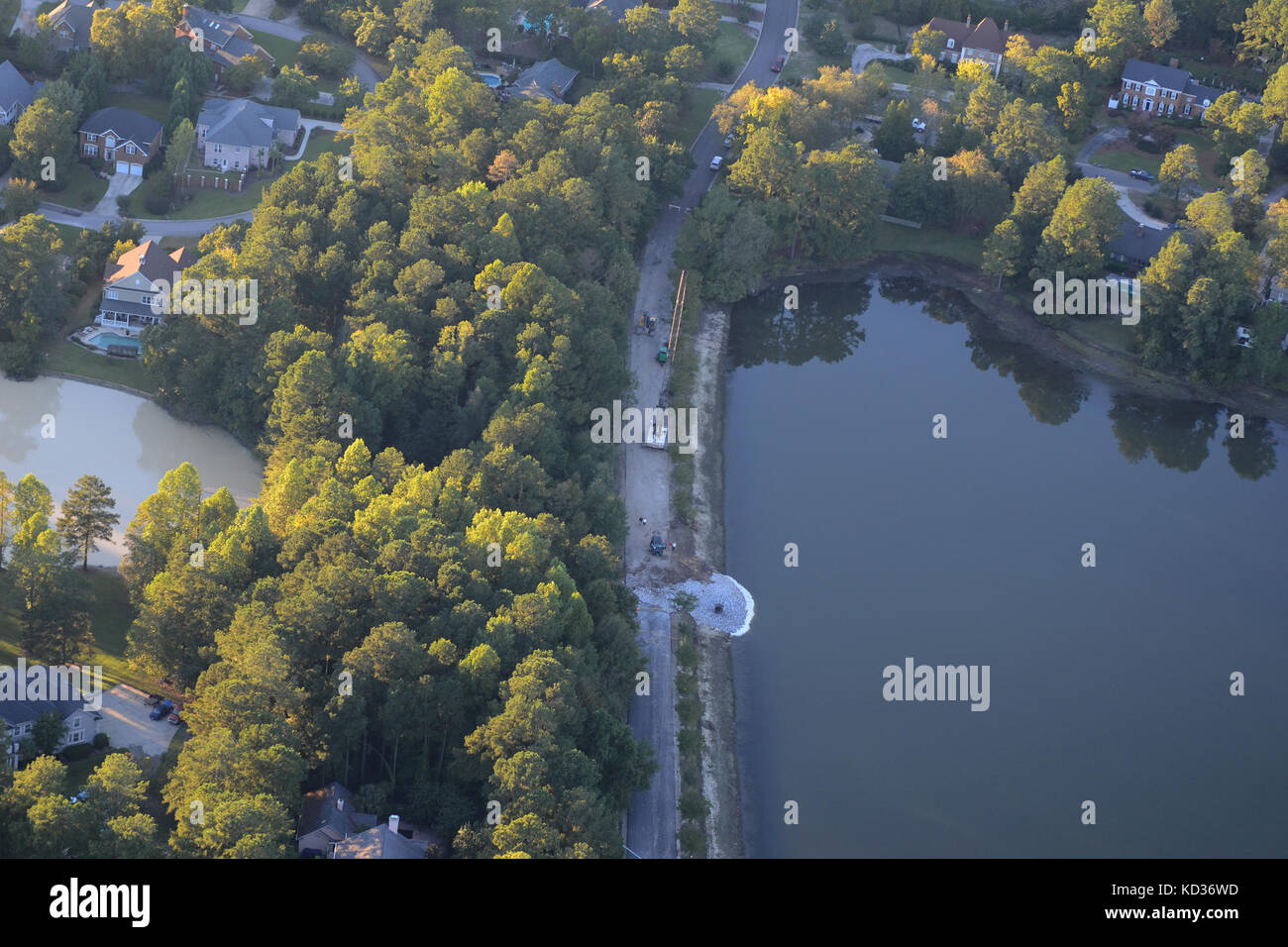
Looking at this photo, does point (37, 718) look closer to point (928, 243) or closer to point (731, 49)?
point (928, 243)

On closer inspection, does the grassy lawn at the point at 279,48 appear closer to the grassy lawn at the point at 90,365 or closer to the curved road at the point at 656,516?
the curved road at the point at 656,516

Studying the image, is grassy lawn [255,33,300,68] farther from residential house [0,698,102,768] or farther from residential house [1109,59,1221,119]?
residential house [0,698,102,768]

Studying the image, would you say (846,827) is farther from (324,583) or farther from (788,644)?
(324,583)

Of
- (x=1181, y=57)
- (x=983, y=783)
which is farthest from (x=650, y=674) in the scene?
(x=1181, y=57)

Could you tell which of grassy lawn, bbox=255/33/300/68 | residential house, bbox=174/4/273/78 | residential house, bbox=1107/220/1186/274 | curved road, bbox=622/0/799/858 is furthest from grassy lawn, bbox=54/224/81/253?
residential house, bbox=1107/220/1186/274

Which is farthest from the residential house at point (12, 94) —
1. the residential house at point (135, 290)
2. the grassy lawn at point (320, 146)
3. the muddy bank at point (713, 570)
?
the muddy bank at point (713, 570)

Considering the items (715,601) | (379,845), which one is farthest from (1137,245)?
(379,845)

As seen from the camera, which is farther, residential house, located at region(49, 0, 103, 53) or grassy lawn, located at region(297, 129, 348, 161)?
residential house, located at region(49, 0, 103, 53)
